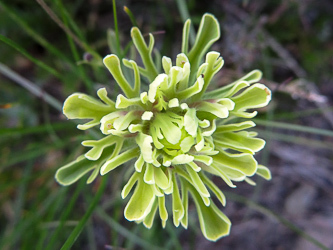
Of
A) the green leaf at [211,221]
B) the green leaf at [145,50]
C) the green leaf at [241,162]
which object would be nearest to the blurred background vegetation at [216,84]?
the green leaf at [211,221]

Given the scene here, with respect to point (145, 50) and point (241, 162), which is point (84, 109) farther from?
point (241, 162)

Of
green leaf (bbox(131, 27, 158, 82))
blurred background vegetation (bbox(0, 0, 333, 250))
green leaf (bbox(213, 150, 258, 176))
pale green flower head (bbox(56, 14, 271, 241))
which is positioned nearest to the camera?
pale green flower head (bbox(56, 14, 271, 241))

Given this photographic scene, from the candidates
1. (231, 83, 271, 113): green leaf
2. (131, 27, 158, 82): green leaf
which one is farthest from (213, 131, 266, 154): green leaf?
(131, 27, 158, 82): green leaf

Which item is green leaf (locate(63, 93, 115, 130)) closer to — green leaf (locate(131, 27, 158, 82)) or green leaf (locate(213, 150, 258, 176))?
green leaf (locate(131, 27, 158, 82))

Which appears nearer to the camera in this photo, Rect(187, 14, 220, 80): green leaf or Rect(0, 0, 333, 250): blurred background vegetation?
Rect(187, 14, 220, 80): green leaf

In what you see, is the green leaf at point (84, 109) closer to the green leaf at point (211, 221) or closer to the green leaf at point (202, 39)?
the green leaf at point (202, 39)

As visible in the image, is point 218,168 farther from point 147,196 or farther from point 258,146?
point 147,196

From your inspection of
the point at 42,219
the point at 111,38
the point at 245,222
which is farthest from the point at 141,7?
the point at 245,222
